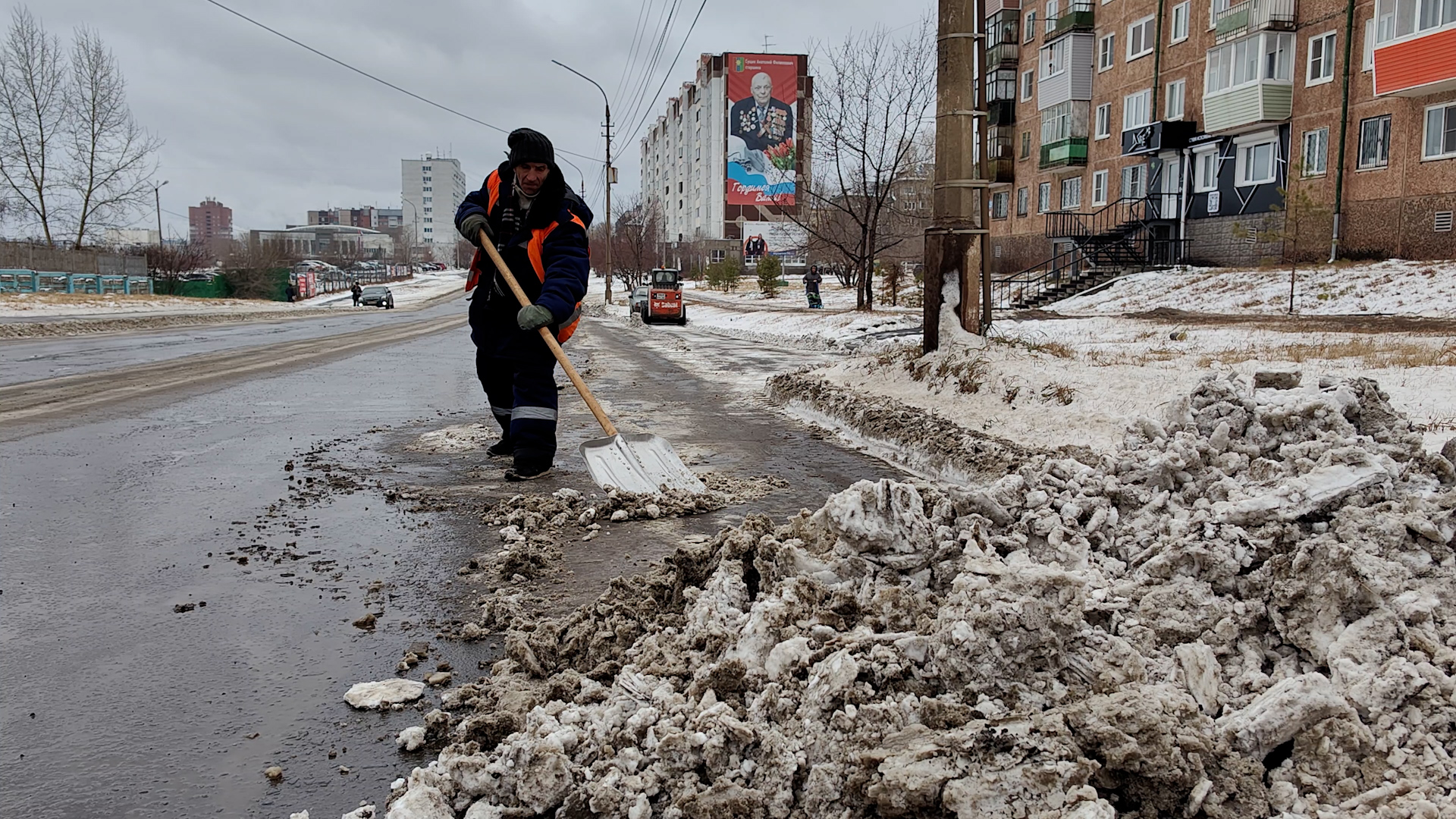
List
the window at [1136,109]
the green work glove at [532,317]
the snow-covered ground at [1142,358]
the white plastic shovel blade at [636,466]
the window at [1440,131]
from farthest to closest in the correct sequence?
the window at [1136,109] < the window at [1440,131] < the snow-covered ground at [1142,358] < the green work glove at [532,317] < the white plastic shovel blade at [636,466]

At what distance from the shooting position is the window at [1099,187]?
36844 millimetres

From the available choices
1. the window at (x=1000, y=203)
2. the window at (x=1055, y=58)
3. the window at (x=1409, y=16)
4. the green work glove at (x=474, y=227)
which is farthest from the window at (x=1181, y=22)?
the green work glove at (x=474, y=227)

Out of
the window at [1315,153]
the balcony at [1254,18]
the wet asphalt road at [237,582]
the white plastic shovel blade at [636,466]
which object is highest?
the balcony at [1254,18]

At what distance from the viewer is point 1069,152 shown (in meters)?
37.3

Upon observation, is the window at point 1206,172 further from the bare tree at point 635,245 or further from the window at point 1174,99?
the bare tree at point 635,245

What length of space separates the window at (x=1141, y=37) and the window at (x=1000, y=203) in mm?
9605

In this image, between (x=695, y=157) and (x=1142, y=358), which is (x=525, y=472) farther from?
(x=695, y=157)

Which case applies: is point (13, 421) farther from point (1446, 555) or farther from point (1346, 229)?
point (1346, 229)

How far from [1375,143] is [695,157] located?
98797mm

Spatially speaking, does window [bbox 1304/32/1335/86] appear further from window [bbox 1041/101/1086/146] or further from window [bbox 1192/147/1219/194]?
window [bbox 1041/101/1086/146]

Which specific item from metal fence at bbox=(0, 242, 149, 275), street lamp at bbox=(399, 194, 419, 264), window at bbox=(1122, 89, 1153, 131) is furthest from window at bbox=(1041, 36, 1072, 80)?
street lamp at bbox=(399, 194, 419, 264)

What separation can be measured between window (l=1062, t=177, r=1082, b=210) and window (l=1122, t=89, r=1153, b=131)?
11.2 feet

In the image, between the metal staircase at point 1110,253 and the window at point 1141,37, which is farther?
the window at point 1141,37

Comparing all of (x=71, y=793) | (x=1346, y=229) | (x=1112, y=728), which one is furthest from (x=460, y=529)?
(x=1346, y=229)
